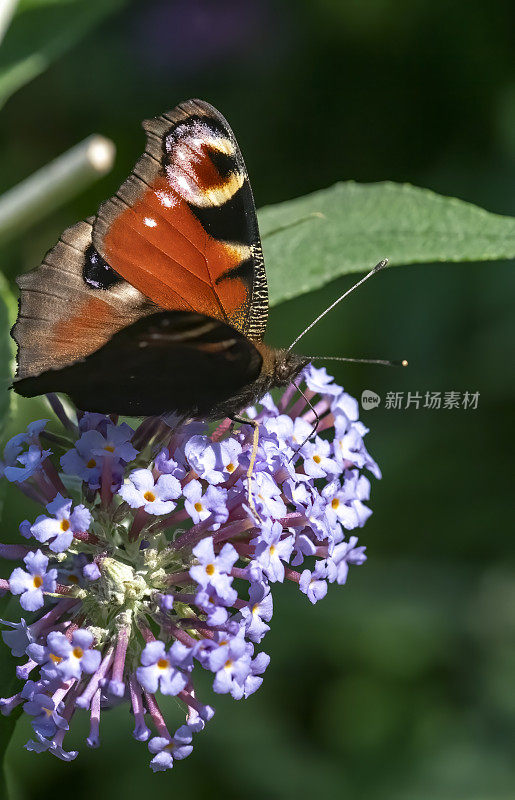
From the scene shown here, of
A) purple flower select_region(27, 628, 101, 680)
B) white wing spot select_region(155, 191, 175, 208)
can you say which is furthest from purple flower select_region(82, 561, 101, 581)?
white wing spot select_region(155, 191, 175, 208)

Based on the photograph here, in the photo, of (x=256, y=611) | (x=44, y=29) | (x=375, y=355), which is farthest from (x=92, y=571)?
(x=375, y=355)

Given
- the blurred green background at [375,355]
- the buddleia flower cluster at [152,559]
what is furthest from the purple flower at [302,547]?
the blurred green background at [375,355]

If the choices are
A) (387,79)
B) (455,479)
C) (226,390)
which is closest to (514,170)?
(387,79)

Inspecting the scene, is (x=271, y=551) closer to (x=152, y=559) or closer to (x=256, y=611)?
(x=256, y=611)

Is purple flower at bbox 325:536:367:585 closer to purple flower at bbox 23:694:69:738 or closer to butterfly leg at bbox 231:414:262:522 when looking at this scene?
butterfly leg at bbox 231:414:262:522

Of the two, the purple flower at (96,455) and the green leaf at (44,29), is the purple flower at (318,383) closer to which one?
the purple flower at (96,455)
